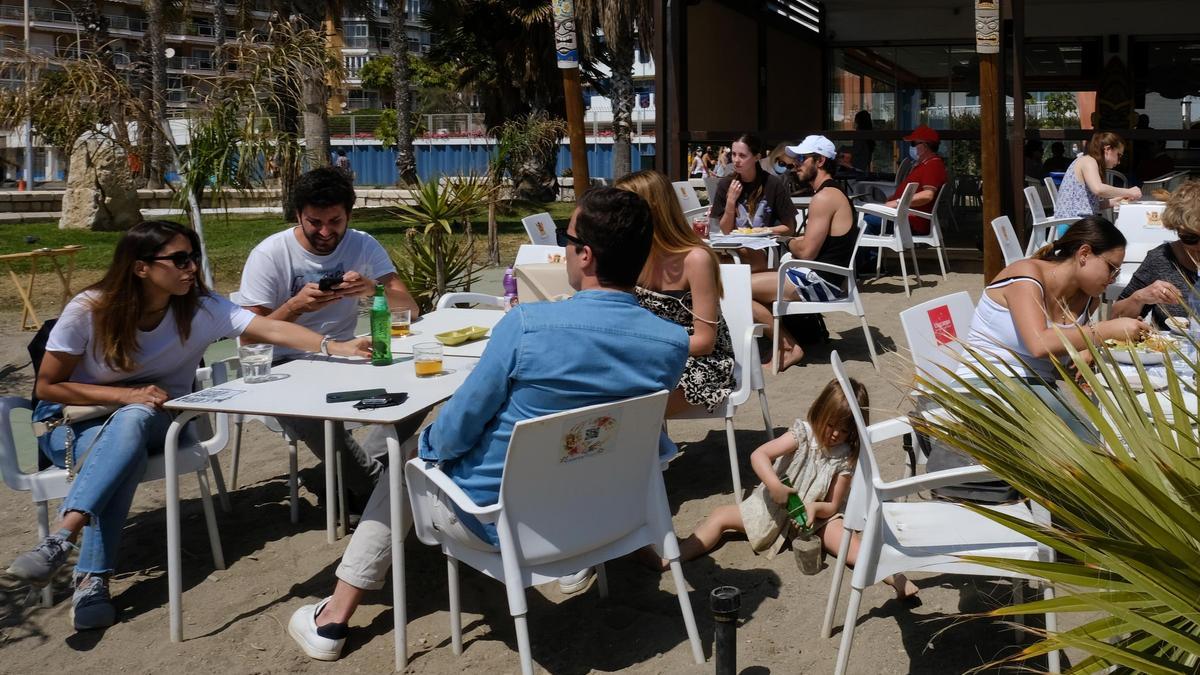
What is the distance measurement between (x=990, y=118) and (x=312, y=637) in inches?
281

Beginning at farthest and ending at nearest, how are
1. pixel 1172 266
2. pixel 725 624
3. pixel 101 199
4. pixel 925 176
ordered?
pixel 101 199
pixel 925 176
pixel 1172 266
pixel 725 624

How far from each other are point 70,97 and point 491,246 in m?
5.29

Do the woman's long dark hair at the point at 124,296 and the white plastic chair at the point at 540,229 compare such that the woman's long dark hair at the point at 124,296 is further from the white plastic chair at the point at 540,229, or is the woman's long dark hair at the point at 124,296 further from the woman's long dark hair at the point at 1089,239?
the white plastic chair at the point at 540,229

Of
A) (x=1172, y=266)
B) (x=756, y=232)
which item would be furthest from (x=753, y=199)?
(x=1172, y=266)

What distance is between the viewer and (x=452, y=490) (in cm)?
288

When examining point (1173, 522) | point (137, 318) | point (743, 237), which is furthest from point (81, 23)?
point (1173, 522)

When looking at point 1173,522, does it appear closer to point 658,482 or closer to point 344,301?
point 658,482

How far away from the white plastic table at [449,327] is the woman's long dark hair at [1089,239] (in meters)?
1.86

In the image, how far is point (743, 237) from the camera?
722 cm

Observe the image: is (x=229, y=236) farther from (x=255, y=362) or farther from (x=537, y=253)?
(x=255, y=362)

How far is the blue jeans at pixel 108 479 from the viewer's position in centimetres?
347

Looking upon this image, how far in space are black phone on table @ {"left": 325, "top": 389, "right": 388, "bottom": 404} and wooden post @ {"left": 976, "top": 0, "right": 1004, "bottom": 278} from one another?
6073 mm

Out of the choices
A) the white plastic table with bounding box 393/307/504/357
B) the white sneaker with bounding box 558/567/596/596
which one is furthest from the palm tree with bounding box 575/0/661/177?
the white sneaker with bounding box 558/567/596/596

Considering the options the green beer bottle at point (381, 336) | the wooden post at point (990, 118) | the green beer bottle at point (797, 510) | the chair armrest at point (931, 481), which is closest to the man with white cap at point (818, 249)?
the wooden post at point (990, 118)
